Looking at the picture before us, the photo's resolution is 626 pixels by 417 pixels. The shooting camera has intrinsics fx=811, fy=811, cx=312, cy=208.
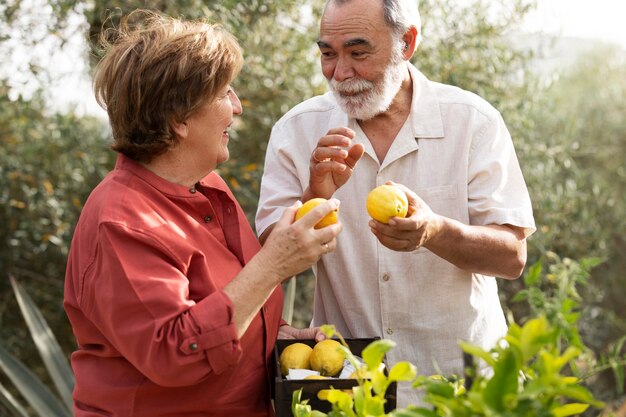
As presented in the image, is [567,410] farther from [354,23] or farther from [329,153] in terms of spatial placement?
[354,23]

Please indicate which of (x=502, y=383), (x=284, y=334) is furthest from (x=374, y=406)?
(x=284, y=334)

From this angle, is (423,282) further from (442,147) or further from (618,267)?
(618,267)

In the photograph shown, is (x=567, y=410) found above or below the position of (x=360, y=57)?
below

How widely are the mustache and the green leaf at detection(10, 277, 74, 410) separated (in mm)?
2168

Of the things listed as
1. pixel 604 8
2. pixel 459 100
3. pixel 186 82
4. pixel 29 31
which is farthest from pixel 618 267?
pixel 186 82

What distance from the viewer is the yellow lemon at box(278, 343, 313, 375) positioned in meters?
2.25

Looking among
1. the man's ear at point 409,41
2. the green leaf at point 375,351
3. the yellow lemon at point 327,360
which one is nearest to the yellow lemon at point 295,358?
the yellow lemon at point 327,360

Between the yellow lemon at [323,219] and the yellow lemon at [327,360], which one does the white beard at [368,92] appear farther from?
the yellow lemon at [327,360]

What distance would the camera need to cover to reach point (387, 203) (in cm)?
242

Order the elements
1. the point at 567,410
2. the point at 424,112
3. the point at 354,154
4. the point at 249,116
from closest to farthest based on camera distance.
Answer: the point at 567,410
the point at 354,154
the point at 424,112
the point at 249,116

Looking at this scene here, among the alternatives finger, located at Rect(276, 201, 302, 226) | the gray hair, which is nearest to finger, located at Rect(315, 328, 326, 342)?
finger, located at Rect(276, 201, 302, 226)

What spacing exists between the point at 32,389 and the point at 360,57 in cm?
241

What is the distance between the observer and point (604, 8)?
8062 millimetres

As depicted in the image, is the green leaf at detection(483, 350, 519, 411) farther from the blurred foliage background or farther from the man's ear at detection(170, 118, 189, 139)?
the blurred foliage background
